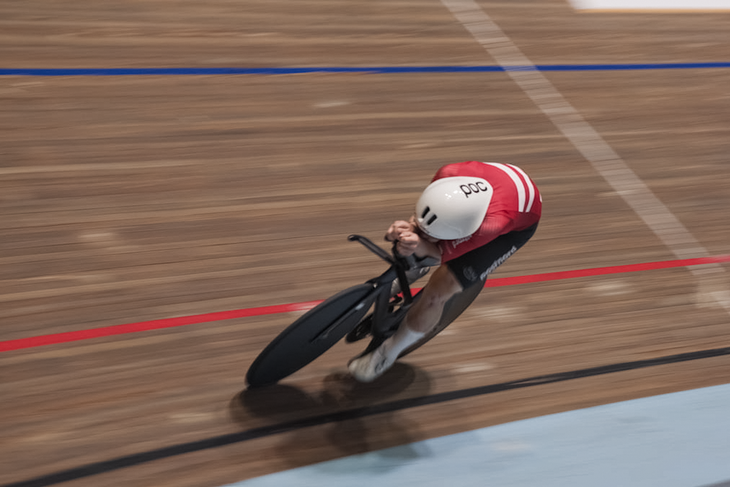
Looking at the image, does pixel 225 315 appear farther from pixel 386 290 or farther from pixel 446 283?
pixel 446 283

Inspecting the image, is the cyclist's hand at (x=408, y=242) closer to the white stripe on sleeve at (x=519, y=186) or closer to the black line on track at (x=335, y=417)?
the white stripe on sleeve at (x=519, y=186)

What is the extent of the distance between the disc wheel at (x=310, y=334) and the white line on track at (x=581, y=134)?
1.98m

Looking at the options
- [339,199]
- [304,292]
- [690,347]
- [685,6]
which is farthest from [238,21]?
[685,6]

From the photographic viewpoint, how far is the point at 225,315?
2764 millimetres

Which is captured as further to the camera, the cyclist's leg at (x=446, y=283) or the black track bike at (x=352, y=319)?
the cyclist's leg at (x=446, y=283)

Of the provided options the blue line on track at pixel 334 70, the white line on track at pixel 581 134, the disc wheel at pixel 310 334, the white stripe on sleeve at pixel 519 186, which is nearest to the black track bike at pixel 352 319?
the disc wheel at pixel 310 334

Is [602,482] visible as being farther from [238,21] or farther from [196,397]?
[238,21]

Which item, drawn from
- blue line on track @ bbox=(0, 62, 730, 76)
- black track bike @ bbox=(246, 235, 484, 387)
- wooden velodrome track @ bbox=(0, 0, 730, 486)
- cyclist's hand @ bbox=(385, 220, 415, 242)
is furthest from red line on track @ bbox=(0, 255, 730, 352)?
blue line on track @ bbox=(0, 62, 730, 76)

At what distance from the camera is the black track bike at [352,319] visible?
219 cm

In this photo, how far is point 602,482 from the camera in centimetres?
242

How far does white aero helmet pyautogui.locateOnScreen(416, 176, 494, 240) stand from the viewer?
204 centimetres

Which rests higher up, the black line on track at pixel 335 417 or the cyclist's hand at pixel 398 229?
the cyclist's hand at pixel 398 229

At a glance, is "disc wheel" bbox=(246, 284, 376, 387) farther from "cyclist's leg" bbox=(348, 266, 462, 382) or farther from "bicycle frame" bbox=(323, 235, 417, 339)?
"cyclist's leg" bbox=(348, 266, 462, 382)

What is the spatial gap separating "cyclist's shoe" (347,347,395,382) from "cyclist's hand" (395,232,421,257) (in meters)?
0.54
